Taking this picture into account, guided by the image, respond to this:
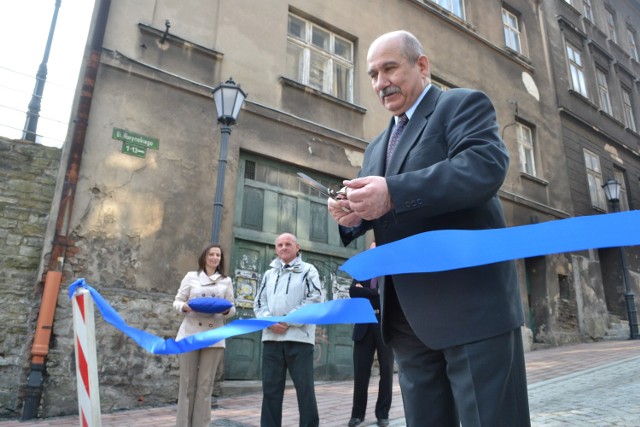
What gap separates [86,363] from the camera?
2898 millimetres

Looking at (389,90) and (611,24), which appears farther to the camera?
(611,24)

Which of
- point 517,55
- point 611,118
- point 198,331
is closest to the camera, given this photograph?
point 198,331

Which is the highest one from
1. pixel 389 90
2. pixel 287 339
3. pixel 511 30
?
pixel 511 30

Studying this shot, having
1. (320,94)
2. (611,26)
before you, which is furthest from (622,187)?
(320,94)

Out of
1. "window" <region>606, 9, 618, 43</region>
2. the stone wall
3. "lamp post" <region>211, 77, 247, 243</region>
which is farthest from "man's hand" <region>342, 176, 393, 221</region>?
"window" <region>606, 9, 618, 43</region>

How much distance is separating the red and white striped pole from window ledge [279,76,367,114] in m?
6.22

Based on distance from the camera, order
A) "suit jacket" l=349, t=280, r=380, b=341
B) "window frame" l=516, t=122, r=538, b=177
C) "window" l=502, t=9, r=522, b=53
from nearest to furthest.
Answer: "suit jacket" l=349, t=280, r=380, b=341 < "window frame" l=516, t=122, r=538, b=177 < "window" l=502, t=9, r=522, b=53

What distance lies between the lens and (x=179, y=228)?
6770 mm

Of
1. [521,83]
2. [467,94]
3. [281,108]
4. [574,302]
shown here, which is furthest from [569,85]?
[467,94]

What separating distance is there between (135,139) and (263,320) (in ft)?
15.7

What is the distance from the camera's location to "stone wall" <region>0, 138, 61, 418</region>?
548 centimetres

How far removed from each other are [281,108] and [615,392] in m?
6.39

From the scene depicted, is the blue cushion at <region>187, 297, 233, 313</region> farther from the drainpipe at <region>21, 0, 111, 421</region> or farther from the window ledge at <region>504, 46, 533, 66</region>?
the window ledge at <region>504, 46, 533, 66</region>

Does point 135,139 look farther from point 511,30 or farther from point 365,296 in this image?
point 511,30
